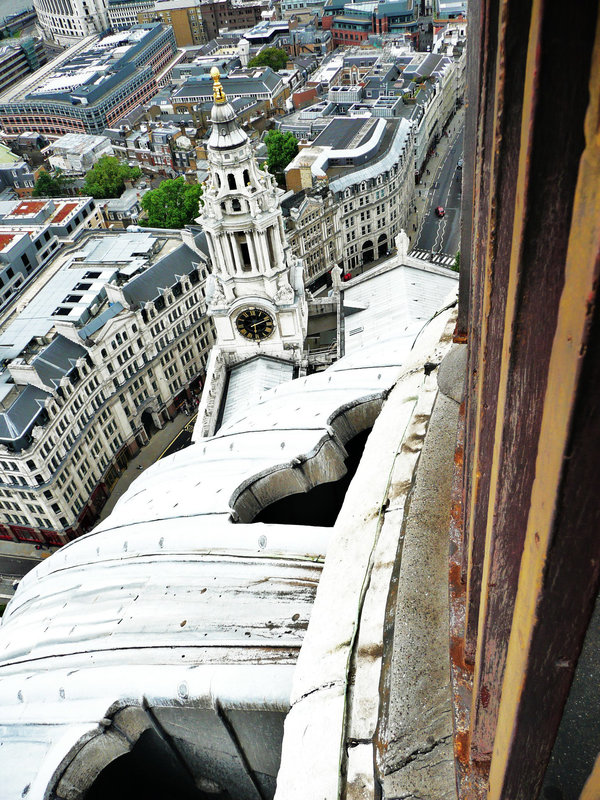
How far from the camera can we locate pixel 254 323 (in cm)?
4459

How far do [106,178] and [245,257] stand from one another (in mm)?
60694

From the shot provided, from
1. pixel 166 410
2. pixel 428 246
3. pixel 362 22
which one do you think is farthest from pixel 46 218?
pixel 362 22

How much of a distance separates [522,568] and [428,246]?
7691 cm

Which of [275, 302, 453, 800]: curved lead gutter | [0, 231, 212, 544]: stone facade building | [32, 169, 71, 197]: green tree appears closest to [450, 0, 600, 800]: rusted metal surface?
[275, 302, 453, 800]: curved lead gutter

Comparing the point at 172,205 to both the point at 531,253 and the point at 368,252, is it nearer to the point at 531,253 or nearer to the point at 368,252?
the point at 368,252

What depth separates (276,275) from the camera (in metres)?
42.9

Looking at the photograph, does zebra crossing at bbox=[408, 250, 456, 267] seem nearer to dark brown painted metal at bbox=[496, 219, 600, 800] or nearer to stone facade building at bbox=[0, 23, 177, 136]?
dark brown painted metal at bbox=[496, 219, 600, 800]

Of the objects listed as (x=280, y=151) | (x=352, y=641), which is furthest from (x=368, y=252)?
(x=352, y=641)

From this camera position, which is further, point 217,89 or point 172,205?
point 172,205

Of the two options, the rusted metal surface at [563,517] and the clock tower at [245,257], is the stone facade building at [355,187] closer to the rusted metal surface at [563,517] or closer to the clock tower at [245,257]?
the clock tower at [245,257]

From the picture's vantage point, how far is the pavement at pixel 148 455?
54094 mm

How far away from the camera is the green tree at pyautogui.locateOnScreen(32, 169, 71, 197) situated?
97000 millimetres

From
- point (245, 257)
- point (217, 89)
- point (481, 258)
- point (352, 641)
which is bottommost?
point (245, 257)

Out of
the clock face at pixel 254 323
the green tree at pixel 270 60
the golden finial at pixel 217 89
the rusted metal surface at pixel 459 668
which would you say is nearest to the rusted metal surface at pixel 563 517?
the rusted metal surface at pixel 459 668
